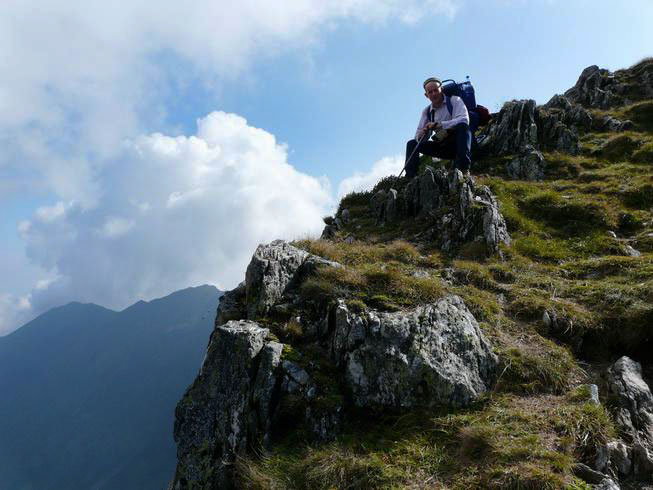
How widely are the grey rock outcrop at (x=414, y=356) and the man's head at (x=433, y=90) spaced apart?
11.2 m

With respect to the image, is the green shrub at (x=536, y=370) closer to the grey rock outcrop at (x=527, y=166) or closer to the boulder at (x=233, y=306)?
the boulder at (x=233, y=306)

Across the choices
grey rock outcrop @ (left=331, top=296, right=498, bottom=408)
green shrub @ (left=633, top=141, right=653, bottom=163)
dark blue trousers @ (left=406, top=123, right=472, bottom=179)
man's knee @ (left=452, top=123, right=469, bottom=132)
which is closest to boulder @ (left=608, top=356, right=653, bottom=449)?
grey rock outcrop @ (left=331, top=296, right=498, bottom=408)

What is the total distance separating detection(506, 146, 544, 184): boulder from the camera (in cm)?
1969

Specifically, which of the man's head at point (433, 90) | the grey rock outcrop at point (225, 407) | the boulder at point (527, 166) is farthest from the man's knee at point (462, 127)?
the grey rock outcrop at point (225, 407)

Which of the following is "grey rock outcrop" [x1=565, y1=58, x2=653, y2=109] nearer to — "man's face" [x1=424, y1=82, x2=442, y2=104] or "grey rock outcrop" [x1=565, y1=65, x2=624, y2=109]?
"grey rock outcrop" [x1=565, y1=65, x2=624, y2=109]

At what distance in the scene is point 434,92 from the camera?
647 inches

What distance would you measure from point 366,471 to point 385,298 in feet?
13.2

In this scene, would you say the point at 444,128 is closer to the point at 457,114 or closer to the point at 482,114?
the point at 457,114

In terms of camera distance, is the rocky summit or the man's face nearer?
the rocky summit

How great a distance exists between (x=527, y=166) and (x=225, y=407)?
1889 cm

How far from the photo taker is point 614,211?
14.2 m

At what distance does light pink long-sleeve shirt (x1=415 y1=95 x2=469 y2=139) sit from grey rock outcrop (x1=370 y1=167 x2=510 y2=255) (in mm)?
2090

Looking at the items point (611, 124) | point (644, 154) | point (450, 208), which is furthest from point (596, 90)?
point (450, 208)

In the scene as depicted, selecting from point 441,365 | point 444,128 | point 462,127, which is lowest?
point 441,365
